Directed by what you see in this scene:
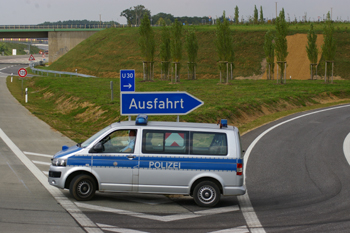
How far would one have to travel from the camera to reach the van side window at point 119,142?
9.22 meters

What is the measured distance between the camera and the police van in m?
9.05

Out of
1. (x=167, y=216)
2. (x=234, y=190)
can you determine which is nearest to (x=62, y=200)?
(x=167, y=216)

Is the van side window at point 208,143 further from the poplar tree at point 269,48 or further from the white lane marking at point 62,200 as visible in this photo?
the poplar tree at point 269,48

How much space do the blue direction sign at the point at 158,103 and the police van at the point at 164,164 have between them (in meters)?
1.60

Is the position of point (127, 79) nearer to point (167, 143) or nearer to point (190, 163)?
point (167, 143)

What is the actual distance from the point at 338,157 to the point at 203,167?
7.29 metres

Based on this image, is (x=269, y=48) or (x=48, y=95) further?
(x=269, y=48)

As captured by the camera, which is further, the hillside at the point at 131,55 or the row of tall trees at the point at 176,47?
the hillside at the point at 131,55

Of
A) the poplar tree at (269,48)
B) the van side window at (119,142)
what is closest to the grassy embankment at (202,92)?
the poplar tree at (269,48)

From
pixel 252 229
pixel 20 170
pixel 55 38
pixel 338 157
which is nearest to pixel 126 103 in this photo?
pixel 20 170

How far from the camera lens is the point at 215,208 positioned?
29.7 feet

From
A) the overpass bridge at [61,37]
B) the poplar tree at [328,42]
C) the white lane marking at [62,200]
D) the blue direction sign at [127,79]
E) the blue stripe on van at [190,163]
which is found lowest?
the white lane marking at [62,200]

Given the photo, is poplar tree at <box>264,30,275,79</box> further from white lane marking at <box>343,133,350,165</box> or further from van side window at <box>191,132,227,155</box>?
van side window at <box>191,132,227,155</box>

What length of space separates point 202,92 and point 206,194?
80.4ft
